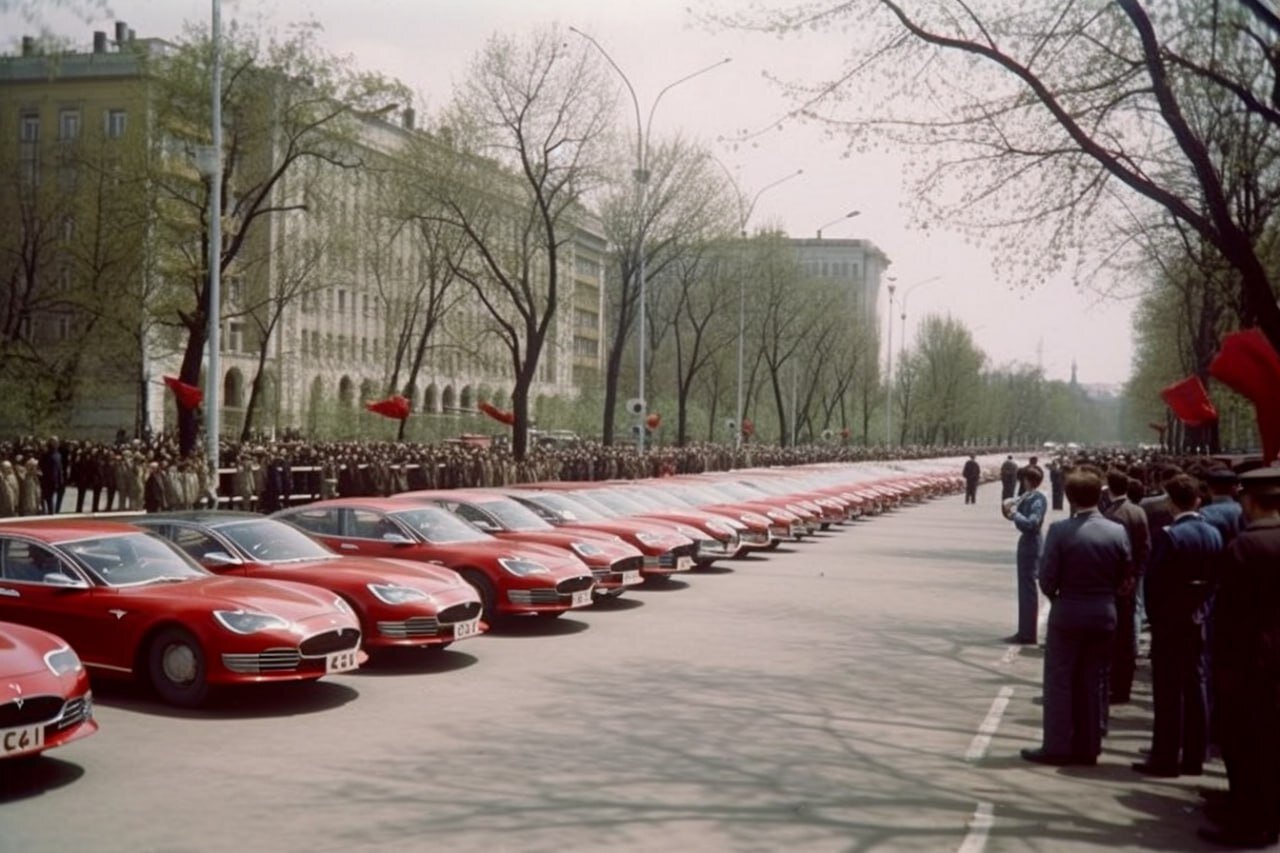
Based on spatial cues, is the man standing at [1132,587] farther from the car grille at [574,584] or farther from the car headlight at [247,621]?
the car headlight at [247,621]

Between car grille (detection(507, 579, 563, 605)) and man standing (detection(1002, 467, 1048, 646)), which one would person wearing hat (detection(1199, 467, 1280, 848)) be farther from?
car grille (detection(507, 579, 563, 605))

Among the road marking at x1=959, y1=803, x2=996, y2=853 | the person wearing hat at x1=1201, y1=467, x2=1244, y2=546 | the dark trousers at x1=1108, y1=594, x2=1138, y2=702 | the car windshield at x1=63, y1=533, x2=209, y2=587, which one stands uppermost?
the person wearing hat at x1=1201, y1=467, x2=1244, y2=546

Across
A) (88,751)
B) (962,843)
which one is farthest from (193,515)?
(962,843)

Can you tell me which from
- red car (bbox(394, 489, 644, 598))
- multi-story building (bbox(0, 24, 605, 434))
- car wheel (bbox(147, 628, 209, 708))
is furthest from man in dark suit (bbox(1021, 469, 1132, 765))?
multi-story building (bbox(0, 24, 605, 434))

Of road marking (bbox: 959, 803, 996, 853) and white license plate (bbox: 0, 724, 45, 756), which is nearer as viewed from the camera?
road marking (bbox: 959, 803, 996, 853)

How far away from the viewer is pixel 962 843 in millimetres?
6812

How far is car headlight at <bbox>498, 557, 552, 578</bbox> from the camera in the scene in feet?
45.2

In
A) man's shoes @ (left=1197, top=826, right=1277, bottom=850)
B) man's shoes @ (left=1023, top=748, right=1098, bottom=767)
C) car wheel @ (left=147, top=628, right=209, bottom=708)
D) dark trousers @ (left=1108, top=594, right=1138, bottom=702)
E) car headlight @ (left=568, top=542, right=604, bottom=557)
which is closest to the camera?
man's shoes @ (left=1197, top=826, right=1277, bottom=850)

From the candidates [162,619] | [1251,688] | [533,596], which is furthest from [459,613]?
[1251,688]

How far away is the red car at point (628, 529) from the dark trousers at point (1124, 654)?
24.1 ft

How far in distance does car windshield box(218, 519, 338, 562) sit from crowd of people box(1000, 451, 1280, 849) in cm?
649

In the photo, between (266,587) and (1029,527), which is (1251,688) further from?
(266,587)

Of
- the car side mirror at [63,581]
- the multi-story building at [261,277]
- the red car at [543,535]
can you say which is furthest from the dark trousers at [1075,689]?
the multi-story building at [261,277]

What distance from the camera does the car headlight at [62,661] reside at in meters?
7.46
